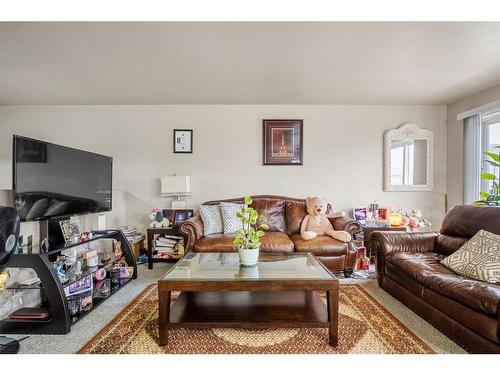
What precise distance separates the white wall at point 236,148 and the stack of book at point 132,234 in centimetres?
24

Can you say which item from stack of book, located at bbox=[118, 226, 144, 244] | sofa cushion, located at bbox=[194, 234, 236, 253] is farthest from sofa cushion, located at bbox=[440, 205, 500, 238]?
stack of book, located at bbox=[118, 226, 144, 244]

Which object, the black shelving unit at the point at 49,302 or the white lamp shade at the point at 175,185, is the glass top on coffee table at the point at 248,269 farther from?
the white lamp shade at the point at 175,185

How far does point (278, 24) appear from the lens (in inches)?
75.5

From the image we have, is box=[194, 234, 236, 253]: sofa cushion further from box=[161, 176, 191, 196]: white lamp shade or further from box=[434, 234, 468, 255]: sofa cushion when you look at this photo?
box=[434, 234, 468, 255]: sofa cushion

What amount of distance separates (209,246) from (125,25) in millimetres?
2142

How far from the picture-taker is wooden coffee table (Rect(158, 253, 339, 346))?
1.66 meters

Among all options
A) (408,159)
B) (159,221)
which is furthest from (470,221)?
(159,221)

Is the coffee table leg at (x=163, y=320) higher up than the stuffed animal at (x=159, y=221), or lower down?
lower down

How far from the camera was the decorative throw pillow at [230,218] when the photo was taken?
10.7 feet

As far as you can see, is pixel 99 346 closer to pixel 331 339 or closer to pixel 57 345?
pixel 57 345

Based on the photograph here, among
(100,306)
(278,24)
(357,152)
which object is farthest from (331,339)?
(357,152)

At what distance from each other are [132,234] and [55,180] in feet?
4.71

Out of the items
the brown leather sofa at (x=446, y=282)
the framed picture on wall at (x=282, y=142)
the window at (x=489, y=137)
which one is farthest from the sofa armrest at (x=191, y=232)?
the window at (x=489, y=137)

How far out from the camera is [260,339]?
68.1 inches
